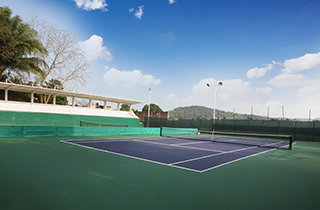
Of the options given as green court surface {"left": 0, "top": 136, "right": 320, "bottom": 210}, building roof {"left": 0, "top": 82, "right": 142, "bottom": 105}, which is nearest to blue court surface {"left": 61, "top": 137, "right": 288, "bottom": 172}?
green court surface {"left": 0, "top": 136, "right": 320, "bottom": 210}

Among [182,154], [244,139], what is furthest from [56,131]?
[244,139]

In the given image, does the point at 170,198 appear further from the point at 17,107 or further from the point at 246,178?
the point at 17,107

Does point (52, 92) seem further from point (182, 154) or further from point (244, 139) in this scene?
point (182, 154)

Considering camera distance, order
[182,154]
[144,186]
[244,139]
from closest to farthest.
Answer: [144,186]
[182,154]
[244,139]

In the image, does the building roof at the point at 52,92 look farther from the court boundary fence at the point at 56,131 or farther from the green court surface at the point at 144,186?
the green court surface at the point at 144,186

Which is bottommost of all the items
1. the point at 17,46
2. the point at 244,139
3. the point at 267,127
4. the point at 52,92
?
the point at 244,139

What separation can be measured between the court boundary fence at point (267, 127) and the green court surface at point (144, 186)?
2024 cm

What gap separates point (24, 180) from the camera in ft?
16.8

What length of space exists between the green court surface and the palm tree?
1025 inches

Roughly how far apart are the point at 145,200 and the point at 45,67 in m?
38.4

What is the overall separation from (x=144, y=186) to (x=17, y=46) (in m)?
33.7

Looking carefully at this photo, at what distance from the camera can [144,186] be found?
505 cm

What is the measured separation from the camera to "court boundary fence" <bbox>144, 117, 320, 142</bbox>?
79.3 ft

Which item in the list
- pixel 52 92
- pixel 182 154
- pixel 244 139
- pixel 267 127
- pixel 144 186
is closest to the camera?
pixel 144 186
